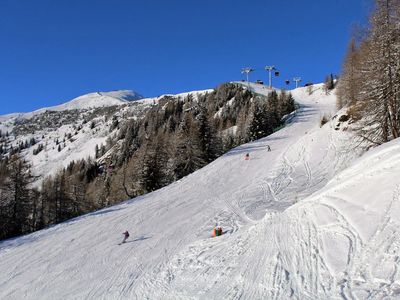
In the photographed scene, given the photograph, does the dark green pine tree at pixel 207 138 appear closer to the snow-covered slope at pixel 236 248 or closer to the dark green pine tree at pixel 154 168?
the dark green pine tree at pixel 154 168

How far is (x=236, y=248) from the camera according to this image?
12.9 meters

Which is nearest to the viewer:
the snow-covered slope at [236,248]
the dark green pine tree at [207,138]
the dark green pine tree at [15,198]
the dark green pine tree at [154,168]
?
the snow-covered slope at [236,248]

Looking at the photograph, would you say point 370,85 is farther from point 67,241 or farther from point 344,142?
point 67,241

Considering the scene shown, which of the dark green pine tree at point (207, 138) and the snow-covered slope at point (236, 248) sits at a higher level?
the dark green pine tree at point (207, 138)

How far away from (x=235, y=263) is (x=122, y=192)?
4115 cm

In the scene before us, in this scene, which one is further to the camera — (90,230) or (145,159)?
(145,159)

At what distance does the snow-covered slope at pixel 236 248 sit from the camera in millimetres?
8820

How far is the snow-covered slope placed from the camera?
28.9ft

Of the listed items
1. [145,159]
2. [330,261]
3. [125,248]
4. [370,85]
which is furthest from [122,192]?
[330,261]

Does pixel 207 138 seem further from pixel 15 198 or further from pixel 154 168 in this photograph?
pixel 15 198

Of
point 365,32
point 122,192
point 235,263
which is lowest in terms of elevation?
point 122,192

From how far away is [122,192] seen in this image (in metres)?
50.4

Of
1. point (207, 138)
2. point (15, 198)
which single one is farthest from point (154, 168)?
point (15, 198)

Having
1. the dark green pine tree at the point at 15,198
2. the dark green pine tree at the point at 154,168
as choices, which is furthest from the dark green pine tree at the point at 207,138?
the dark green pine tree at the point at 15,198
